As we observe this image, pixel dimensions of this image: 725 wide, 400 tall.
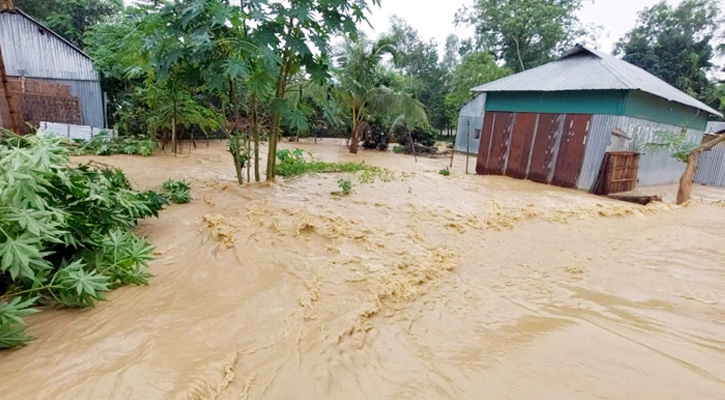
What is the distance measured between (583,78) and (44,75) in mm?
15609

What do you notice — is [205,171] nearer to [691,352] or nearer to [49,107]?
[49,107]

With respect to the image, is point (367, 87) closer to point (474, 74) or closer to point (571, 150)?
point (571, 150)

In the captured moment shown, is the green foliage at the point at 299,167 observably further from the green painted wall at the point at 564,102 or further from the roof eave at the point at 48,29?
the roof eave at the point at 48,29

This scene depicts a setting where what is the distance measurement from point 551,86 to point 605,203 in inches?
147

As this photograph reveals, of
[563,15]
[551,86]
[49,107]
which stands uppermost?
[563,15]

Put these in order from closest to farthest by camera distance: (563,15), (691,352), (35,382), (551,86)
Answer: (35,382)
(691,352)
(551,86)
(563,15)

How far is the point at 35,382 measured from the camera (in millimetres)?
1887

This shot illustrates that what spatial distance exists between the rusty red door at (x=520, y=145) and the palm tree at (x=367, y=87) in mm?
5024

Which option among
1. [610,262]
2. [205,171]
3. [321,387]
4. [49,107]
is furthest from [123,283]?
[49,107]

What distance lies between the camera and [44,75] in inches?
424

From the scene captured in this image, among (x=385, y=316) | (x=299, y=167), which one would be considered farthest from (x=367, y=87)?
(x=385, y=316)

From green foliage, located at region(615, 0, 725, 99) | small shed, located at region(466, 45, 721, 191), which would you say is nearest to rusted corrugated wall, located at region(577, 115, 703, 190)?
small shed, located at region(466, 45, 721, 191)

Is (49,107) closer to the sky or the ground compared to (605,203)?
closer to the sky

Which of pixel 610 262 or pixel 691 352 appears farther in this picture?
pixel 610 262
